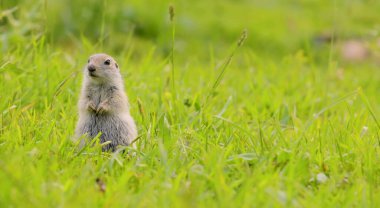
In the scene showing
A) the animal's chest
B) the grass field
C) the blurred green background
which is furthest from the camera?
the blurred green background

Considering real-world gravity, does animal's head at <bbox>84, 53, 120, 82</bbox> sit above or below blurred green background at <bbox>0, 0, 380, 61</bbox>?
above

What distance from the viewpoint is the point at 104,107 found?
180 inches

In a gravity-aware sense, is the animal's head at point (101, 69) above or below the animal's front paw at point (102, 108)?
above

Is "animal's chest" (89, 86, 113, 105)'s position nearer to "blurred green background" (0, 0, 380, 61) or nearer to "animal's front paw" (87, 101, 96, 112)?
"animal's front paw" (87, 101, 96, 112)

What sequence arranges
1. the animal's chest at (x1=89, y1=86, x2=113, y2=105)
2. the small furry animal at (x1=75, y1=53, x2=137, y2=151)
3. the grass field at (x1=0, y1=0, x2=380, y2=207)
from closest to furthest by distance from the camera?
the grass field at (x1=0, y1=0, x2=380, y2=207) < the small furry animal at (x1=75, y1=53, x2=137, y2=151) < the animal's chest at (x1=89, y1=86, x2=113, y2=105)

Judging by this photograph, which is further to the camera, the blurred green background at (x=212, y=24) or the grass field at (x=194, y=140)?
the blurred green background at (x=212, y=24)

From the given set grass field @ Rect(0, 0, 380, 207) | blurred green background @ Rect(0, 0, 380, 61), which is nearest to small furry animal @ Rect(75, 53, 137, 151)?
grass field @ Rect(0, 0, 380, 207)

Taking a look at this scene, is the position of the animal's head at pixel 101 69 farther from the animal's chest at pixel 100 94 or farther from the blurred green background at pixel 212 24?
the blurred green background at pixel 212 24

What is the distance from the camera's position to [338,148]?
4.17 m

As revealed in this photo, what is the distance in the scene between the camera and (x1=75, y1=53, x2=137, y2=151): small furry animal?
454 centimetres

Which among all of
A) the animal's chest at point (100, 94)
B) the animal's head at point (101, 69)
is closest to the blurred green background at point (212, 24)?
the animal's head at point (101, 69)

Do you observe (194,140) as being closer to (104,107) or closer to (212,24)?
(104,107)

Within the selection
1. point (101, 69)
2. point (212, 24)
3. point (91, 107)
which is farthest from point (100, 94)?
point (212, 24)

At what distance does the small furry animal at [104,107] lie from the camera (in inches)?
179
